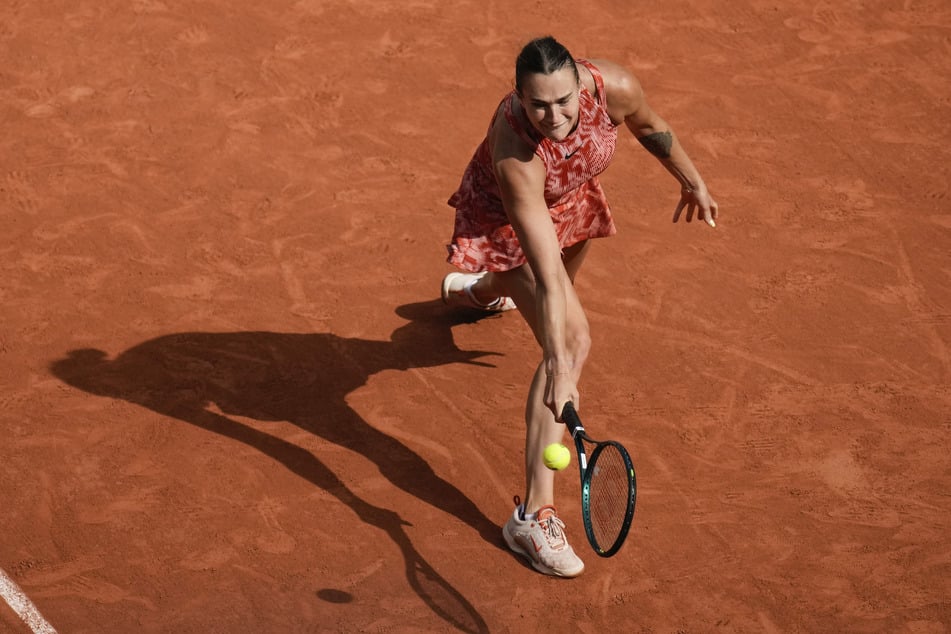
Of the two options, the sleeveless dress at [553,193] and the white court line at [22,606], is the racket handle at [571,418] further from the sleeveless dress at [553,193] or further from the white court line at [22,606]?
the white court line at [22,606]

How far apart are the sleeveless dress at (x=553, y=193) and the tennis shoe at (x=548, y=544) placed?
3.46ft

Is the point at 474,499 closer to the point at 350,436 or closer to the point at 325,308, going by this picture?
the point at 350,436

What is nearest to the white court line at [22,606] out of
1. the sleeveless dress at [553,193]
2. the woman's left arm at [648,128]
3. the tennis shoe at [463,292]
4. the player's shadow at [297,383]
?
the player's shadow at [297,383]

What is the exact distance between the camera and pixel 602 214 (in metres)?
5.60

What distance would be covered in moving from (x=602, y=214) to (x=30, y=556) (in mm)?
2830

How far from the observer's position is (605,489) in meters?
4.97

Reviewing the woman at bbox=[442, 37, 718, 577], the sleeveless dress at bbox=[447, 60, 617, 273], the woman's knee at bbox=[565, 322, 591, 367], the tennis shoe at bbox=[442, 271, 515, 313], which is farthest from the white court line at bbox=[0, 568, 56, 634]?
the tennis shoe at bbox=[442, 271, 515, 313]

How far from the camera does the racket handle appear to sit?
458 cm

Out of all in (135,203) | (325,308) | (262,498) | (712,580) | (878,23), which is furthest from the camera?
(878,23)

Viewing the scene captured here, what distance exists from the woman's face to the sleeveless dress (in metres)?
0.13

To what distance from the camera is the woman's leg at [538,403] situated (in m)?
5.14

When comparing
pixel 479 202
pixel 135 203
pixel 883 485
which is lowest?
pixel 883 485

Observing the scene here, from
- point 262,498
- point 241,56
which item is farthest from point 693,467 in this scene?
point 241,56

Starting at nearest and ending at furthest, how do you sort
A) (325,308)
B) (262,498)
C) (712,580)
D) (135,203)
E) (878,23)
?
1. (712,580)
2. (262,498)
3. (325,308)
4. (135,203)
5. (878,23)
